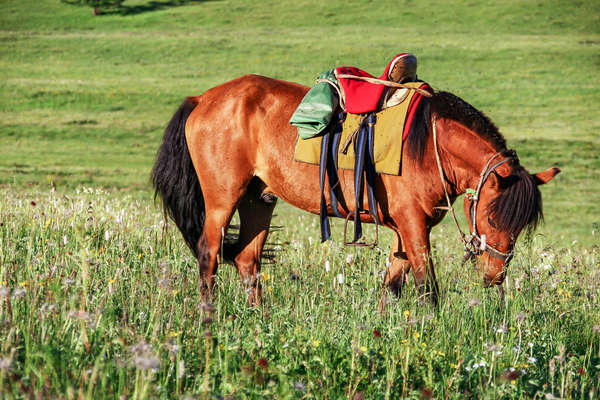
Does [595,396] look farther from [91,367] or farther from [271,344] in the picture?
[91,367]

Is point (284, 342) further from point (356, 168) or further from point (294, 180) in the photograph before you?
point (294, 180)

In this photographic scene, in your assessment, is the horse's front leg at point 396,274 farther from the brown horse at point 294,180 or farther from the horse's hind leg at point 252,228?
the horse's hind leg at point 252,228

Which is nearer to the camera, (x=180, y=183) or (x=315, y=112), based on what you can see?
(x=315, y=112)

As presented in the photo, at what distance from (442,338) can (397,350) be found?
46cm

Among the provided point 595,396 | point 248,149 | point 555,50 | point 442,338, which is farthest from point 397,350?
point 555,50

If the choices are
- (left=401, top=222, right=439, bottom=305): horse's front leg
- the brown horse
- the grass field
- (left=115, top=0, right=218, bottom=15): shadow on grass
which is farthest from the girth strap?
(left=115, top=0, right=218, bottom=15): shadow on grass

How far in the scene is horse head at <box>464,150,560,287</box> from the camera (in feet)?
15.0

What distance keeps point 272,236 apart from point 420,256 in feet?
12.2

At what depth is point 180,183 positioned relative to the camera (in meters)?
6.01

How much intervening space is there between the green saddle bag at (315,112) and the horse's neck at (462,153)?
0.93 meters

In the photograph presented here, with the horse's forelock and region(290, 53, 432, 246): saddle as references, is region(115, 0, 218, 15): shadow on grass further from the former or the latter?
the horse's forelock

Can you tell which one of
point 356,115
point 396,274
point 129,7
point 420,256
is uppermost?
point 129,7

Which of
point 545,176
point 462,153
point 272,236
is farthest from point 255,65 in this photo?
point 545,176

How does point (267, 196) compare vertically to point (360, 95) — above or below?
below
